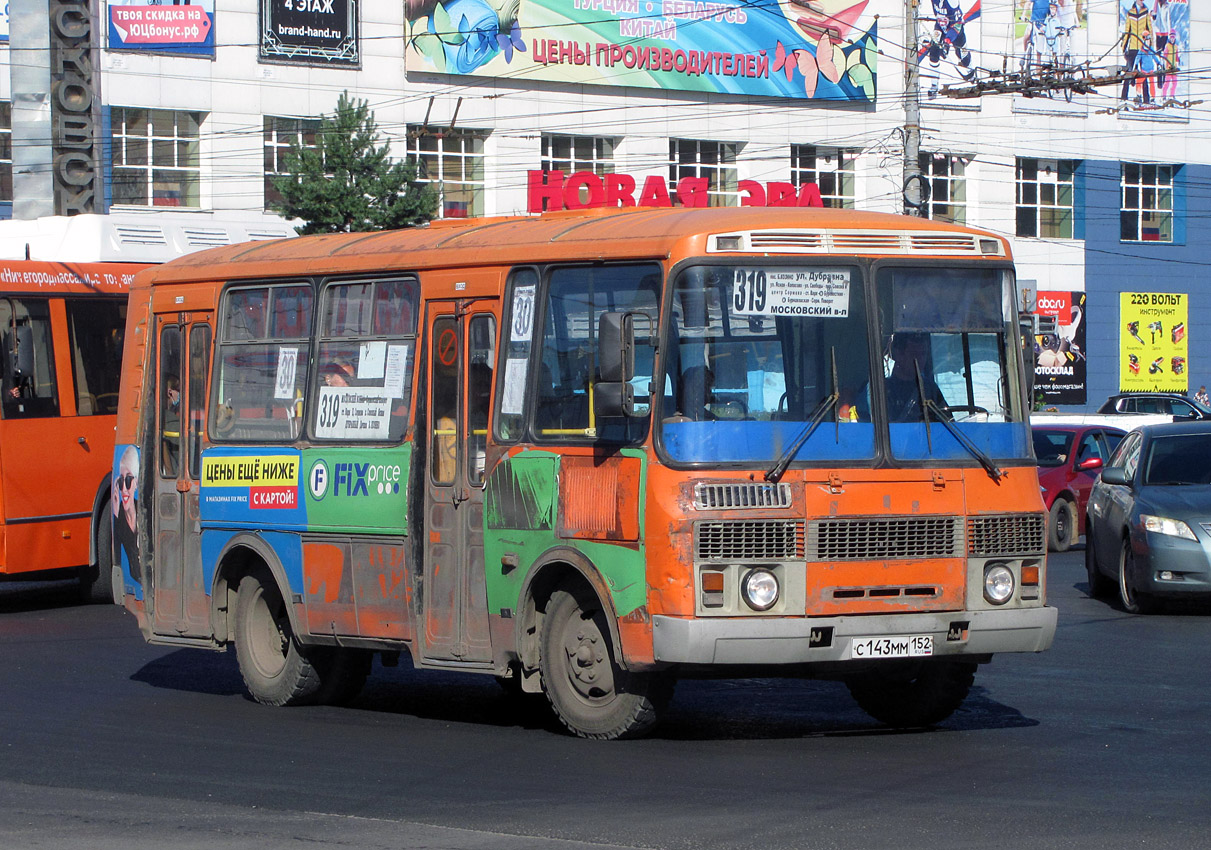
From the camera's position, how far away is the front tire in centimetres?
1627

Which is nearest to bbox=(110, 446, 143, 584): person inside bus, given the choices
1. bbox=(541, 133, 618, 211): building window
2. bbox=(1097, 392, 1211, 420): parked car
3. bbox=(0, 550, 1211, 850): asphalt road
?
bbox=(0, 550, 1211, 850): asphalt road

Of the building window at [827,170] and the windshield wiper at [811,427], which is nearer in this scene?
the windshield wiper at [811,427]

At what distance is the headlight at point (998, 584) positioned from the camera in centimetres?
947

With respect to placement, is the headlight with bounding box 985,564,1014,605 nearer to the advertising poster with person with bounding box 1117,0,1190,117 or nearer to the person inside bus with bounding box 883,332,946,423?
the person inside bus with bounding box 883,332,946,423

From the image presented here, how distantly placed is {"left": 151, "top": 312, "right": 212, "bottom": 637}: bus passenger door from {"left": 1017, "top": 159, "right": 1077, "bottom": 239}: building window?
163ft

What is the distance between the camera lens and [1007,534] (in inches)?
376

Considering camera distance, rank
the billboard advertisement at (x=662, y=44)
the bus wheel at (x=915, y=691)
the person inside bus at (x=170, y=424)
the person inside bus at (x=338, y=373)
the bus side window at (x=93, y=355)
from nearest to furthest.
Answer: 1. the bus wheel at (x=915, y=691)
2. the person inside bus at (x=338, y=373)
3. the person inside bus at (x=170, y=424)
4. the bus side window at (x=93, y=355)
5. the billboard advertisement at (x=662, y=44)

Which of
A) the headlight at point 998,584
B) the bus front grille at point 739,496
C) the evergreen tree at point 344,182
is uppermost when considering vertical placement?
the evergreen tree at point 344,182

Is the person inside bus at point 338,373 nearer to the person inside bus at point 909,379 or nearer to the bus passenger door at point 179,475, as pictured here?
the bus passenger door at point 179,475

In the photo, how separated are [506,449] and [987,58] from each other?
50616mm

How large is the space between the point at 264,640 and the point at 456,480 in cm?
225

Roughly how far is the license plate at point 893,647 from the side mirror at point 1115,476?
24.9 ft

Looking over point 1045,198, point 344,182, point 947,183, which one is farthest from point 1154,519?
point 1045,198

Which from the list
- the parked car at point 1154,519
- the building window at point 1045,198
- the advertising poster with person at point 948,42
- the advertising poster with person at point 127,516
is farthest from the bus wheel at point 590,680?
the building window at point 1045,198
